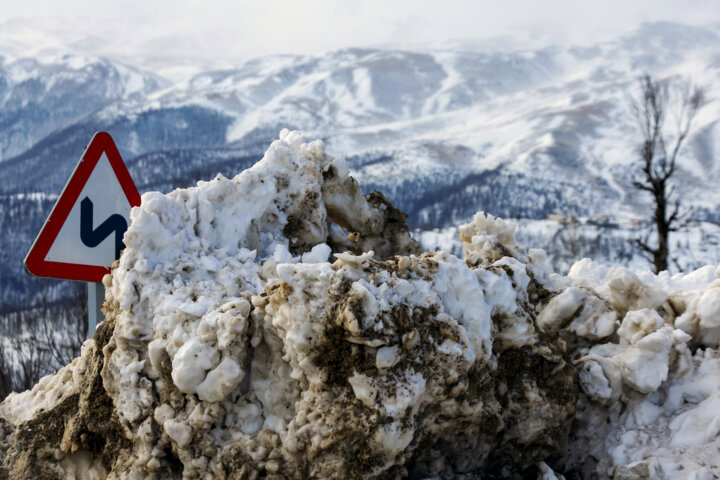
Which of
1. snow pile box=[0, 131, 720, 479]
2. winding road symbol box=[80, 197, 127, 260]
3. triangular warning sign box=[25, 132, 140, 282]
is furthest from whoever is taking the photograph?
winding road symbol box=[80, 197, 127, 260]

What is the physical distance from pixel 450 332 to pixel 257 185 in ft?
5.54

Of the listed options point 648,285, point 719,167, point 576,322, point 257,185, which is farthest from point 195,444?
point 719,167

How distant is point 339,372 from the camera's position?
301 cm

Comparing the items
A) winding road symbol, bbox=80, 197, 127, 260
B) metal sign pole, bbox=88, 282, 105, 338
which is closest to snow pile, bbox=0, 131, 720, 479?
metal sign pole, bbox=88, 282, 105, 338

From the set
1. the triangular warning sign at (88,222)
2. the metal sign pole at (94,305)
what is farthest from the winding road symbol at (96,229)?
the metal sign pole at (94,305)

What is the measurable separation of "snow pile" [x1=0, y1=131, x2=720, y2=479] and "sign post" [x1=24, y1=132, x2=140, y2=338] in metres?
0.26

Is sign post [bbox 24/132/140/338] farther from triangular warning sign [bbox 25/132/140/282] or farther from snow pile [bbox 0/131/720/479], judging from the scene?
snow pile [bbox 0/131/720/479]

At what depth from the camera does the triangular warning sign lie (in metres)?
3.72

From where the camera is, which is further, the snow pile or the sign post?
the sign post

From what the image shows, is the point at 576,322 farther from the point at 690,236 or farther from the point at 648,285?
the point at 690,236

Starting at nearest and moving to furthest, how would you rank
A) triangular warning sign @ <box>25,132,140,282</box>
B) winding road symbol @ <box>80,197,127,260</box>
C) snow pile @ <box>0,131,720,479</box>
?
snow pile @ <box>0,131,720,479</box>, triangular warning sign @ <box>25,132,140,282</box>, winding road symbol @ <box>80,197,127,260</box>

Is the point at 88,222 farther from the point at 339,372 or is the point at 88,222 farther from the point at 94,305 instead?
the point at 339,372

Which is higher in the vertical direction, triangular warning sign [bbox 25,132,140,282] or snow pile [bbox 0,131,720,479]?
triangular warning sign [bbox 25,132,140,282]

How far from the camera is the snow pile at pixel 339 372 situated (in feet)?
9.79
